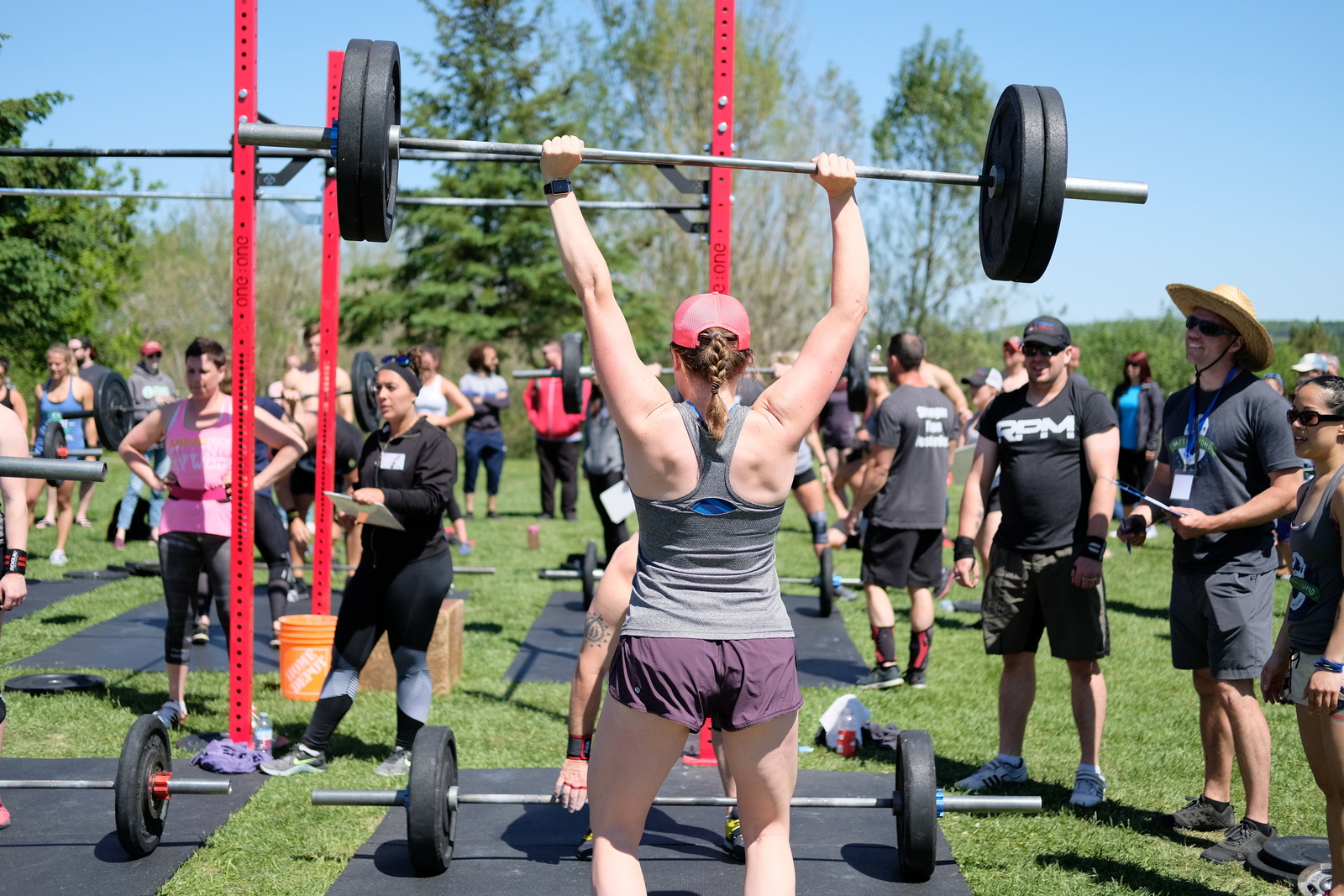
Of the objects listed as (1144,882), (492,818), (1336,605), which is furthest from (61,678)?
(1336,605)

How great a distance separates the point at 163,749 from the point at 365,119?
2.42 meters

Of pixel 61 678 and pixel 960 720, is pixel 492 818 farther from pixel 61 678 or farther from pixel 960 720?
pixel 61 678

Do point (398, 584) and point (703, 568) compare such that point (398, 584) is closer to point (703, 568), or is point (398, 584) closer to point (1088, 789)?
point (703, 568)

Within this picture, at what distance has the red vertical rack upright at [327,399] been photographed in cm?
604

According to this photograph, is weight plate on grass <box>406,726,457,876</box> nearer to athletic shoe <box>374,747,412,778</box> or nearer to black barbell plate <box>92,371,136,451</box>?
athletic shoe <box>374,747,412,778</box>

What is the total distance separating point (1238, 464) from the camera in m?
4.23

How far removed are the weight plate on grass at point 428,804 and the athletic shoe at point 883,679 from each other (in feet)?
10.6

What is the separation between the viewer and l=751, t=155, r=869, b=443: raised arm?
2.62 meters

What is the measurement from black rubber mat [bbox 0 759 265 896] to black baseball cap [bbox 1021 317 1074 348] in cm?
372

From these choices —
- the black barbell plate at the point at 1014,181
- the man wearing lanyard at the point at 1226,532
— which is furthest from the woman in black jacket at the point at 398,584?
the man wearing lanyard at the point at 1226,532

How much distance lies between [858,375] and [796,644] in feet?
6.16

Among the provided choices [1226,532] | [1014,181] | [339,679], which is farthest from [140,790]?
[1226,532]

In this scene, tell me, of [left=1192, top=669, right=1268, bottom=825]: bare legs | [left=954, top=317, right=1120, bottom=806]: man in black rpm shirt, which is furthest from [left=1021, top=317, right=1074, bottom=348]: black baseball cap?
[left=1192, top=669, right=1268, bottom=825]: bare legs

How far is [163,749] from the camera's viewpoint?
4.12 meters
